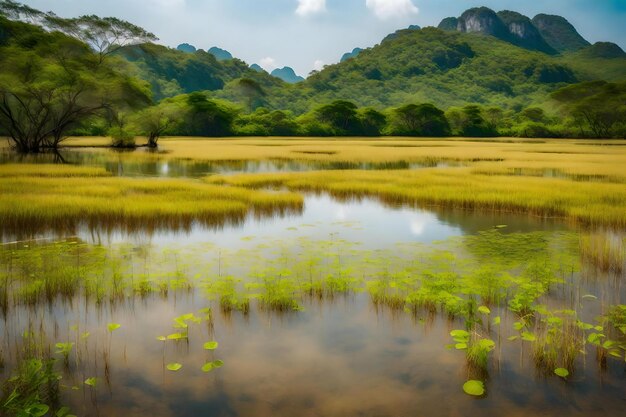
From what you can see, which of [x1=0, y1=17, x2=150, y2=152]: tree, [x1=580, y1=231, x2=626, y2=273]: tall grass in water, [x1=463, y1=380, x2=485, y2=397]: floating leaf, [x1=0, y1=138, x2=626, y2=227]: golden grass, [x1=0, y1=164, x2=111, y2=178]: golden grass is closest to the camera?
[x1=463, y1=380, x2=485, y2=397]: floating leaf

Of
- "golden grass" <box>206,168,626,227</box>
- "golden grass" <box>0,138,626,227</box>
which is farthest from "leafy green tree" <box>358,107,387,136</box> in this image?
"golden grass" <box>206,168,626,227</box>

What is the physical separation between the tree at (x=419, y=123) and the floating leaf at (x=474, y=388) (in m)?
110

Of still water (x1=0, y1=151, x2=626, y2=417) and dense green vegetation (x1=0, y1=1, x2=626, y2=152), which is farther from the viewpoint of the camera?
dense green vegetation (x1=0, y1=1, x2=626, y2=152)

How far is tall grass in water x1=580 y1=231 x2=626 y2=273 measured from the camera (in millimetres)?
10102

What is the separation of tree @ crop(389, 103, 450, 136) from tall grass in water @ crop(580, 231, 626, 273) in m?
103

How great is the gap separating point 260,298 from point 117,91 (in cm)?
4115

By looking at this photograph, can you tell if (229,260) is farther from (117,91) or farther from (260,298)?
(117,91)

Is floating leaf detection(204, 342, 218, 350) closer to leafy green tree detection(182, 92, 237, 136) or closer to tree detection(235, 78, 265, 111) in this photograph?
leafy green tree detection(182, 92, 237, 136)

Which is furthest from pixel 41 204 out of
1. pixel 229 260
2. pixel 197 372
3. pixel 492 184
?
pixel 492 184

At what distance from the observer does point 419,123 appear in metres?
114

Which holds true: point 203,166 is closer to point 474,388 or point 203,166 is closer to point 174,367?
point 174,367

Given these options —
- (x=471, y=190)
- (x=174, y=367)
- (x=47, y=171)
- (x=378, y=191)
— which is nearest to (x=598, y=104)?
(x=471, y=190)

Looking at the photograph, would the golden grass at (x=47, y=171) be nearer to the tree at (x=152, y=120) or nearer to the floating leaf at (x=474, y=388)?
the floating leaf at (x=474, y=388)

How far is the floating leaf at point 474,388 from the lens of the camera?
5.25 meters
